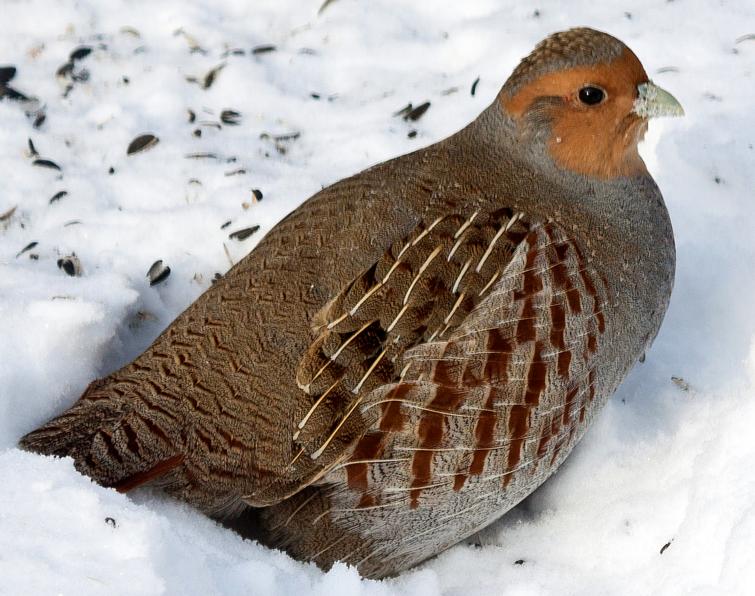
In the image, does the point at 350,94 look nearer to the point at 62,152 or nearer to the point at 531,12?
the point at 531,12

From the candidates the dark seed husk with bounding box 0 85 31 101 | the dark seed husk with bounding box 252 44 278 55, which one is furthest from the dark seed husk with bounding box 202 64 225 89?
the dark seed husk with bounding box 0 85 31 101

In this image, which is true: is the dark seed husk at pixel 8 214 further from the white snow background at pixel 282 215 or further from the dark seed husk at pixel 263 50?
the dark seed husk at pixel 263 50

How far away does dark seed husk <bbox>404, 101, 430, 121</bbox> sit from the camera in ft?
16.0

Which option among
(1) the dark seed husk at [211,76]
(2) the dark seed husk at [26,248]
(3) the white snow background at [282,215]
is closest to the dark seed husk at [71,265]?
(3) the white snow background at [282,215]

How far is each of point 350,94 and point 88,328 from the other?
2203 millimetres

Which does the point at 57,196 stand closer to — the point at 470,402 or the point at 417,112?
the point at 417,112

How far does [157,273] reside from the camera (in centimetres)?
404

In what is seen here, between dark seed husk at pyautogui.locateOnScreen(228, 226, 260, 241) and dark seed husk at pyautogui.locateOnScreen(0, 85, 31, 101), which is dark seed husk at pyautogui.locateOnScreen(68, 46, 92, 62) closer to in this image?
dark seed husk at pyautogui.locateOnScreen(0, 85, 31, 101)

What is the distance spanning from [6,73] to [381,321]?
3.17 meters

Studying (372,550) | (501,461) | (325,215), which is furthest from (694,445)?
(325,215)

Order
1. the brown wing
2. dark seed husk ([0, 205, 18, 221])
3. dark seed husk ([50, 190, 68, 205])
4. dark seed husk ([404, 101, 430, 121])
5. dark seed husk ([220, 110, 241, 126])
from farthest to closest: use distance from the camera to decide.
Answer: dark seed husk ([220, 110, 241, 126]) → dark seed husk ([404, 101, 430, 121]) → dark seed husk ([50, 190, 68, 205]) → dark seed husk ([0, 205, 18, 221]) → the brown wing

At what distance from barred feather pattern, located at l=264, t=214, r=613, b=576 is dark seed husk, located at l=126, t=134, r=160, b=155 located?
7.29 feet

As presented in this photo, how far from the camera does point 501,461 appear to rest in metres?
2.98

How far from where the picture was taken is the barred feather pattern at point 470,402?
2869 millimetres
